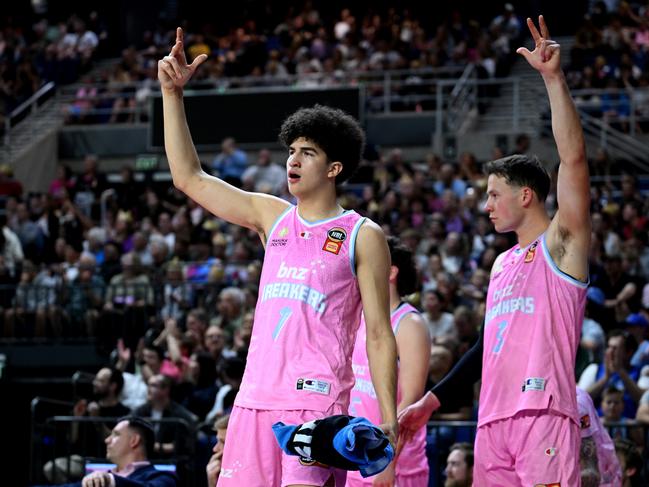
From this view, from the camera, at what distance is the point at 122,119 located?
23531 millimetres

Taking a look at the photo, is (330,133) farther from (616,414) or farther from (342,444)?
(616,414)

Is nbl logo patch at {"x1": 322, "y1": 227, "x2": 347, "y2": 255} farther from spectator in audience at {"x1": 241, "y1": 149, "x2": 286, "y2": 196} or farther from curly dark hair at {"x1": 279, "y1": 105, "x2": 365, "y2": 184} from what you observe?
spectator in audience at {"x1": 241, "y1": 149, "x2": 286, "y2": 196}

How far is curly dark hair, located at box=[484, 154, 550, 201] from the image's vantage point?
5633 millimetres

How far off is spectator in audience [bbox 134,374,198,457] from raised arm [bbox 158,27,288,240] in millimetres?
6027

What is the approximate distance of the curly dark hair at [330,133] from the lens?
5.07m

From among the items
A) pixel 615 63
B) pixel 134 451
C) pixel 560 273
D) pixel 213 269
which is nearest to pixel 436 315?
pixel 213 269

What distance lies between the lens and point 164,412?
1151 cm

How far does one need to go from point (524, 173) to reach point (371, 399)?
1.66 metres

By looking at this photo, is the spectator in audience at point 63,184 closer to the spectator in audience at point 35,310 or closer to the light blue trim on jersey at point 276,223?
the spectator in audience at point 35,310

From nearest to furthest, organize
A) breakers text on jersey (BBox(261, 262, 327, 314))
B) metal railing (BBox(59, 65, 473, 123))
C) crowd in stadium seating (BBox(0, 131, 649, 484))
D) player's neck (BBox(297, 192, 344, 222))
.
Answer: breakers text on jersey (BBox(261, 262, 327, 314))
player's neck (BBox(297, 192, 344, 222))
crowd in stadium seating (BBox(0, 131, 649, 484))
metal railing (BBox(59, 65, 473, 123))

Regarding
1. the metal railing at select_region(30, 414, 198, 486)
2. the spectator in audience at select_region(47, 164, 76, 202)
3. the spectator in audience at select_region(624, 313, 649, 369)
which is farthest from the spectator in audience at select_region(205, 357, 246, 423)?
the spectator in audience at select_region(47, 164, 76, 202)

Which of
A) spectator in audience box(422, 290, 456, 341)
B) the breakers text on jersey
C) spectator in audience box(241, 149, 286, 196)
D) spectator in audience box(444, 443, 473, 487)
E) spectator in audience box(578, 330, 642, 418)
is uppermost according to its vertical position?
spectator in audience box(241, 149, 286, 196)

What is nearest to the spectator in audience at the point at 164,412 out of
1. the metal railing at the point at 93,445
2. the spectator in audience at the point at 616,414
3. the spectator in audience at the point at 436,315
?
the metal railing at the point at 93,445

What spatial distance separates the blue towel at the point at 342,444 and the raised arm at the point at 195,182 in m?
1.16
